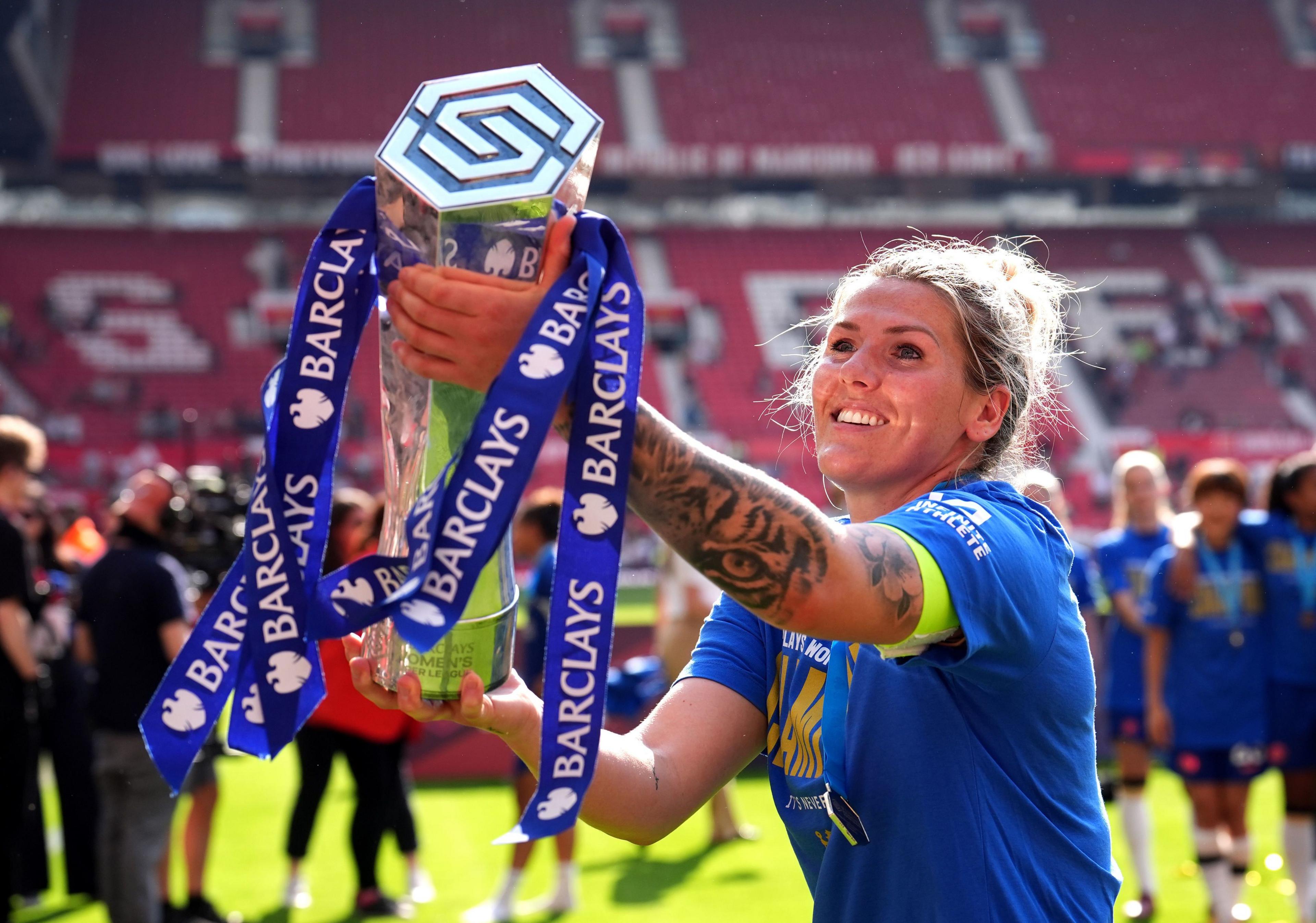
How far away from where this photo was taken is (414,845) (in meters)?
6.16

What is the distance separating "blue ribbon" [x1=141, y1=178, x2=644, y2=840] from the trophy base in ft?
0.26

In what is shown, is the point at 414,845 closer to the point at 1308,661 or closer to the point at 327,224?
the point at 1308,661

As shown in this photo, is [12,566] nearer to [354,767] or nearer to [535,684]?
[354,767]

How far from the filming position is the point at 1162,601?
5.80 metres

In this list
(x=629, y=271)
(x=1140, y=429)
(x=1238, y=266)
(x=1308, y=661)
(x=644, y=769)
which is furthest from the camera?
(x=1238, y=266)

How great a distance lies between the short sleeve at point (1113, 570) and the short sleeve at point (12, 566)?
16.6ft

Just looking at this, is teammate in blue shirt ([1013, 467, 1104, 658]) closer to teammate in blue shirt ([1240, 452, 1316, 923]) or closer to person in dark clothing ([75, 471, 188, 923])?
teammate in blue shirt ([1240, 452, 1316, 923])

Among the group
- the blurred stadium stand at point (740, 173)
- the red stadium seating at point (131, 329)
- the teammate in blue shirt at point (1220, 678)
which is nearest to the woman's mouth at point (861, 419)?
the teammate in blue shirt at point (1220, 678)

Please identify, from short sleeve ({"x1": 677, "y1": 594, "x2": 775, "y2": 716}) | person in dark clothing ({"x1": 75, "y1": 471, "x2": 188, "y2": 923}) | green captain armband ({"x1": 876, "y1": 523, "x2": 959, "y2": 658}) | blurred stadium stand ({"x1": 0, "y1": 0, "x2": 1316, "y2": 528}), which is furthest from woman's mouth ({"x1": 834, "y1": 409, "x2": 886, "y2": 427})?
blurred stadium stand ({"x1": 0, "y1": 0, "x2": 1316, "y2": 528})

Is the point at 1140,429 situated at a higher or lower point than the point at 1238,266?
lower

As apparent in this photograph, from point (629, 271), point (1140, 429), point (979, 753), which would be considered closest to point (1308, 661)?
point (979, 753)

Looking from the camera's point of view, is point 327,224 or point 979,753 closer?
point 327,224

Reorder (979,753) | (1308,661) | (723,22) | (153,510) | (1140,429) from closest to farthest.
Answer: (979,753) < (153,510) < (1308,661) < (1140,429) < (723,22)

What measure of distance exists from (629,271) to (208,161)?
1212 inches
